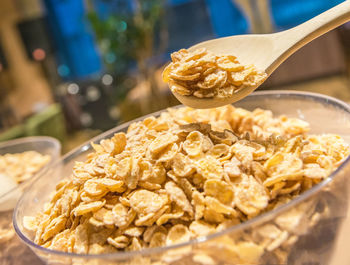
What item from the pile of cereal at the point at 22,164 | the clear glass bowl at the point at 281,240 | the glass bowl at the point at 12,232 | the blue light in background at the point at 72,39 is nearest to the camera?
the clear glass bowl at the point at 281,240

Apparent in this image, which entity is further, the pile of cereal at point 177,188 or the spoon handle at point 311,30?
the spoon handle at point 311,30

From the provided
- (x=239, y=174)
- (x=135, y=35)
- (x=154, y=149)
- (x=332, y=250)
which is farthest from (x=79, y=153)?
(x=135, y=35)

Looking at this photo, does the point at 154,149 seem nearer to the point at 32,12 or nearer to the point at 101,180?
the point at 101,180

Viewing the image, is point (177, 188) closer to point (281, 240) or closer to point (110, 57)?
→ point (281, 240)

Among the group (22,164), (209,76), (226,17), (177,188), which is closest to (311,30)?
(209,76)

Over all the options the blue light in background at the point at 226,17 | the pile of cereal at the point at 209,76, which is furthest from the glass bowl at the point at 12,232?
the blue light in background at the point at 226,17

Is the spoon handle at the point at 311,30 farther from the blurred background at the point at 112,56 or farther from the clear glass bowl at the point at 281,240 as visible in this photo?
the blurred background at the point at 112,56

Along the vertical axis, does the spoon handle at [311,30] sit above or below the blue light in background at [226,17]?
above
